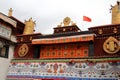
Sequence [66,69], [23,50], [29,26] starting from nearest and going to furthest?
[66,69] < [23,50] < [29,26]

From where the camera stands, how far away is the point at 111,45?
29.9 feet

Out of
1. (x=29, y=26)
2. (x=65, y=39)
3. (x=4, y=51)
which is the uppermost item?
(x=29, y=26)

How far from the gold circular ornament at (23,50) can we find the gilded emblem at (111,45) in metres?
4.29

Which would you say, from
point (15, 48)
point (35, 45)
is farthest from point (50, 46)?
point (15, 48)

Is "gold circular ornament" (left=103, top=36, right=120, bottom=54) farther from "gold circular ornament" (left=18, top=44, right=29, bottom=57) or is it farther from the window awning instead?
"gold circular ornament" (left=18, top=44, right=29, bottom=57)

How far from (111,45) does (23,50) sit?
479 cm

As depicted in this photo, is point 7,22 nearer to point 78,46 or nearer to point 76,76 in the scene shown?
point 78,46

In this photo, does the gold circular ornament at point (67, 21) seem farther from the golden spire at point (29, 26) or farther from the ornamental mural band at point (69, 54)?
the golden spire at point (29, 26)

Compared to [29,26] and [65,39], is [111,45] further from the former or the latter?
[29,26]

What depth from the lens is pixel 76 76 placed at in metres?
9.31

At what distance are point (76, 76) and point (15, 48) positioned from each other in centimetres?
431

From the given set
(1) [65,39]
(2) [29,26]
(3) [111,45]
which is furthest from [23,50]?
(3) [111,45]

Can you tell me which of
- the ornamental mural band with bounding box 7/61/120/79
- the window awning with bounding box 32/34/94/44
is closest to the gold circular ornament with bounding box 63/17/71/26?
the window awning with bounding box 32/34/94/44

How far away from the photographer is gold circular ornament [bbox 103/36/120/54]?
8.97m
